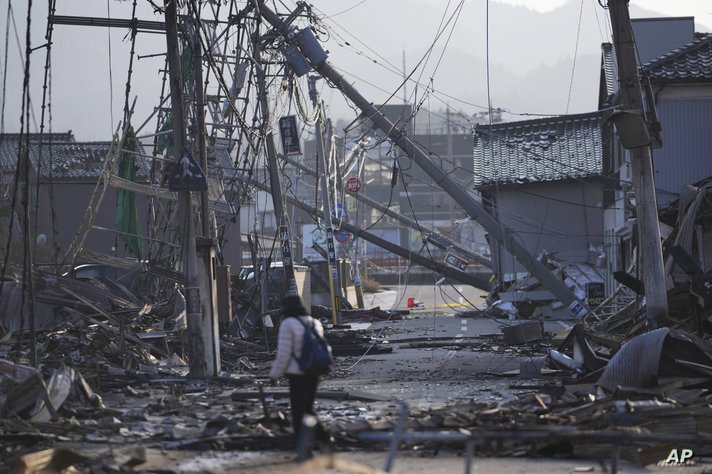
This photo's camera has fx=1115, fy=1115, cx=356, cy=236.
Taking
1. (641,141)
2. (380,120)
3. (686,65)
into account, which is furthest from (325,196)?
(641,141)

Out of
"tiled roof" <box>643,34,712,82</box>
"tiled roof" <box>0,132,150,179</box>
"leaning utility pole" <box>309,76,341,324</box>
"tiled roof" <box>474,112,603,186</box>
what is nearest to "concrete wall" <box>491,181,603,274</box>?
"tiled roof" <box>474,112,603,186</box>

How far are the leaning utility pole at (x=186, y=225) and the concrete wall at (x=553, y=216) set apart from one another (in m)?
28.6

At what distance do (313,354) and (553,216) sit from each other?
38127 mm

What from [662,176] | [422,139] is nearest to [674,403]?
[662,176]

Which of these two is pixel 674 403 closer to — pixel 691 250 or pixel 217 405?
A: pixel 217 405

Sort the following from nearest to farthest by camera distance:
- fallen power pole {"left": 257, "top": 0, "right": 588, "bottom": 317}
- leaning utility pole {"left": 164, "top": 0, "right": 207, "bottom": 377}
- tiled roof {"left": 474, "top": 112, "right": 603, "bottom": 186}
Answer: leaning utility pole {"left": 164, "top": 0, "right": 207, "bottom": 377} < fallen power pole {"left": 257, "top": 0, "right": 588, "bottom": 317} < tiled roof {"left": 474, "top": 112, "right": 603, "bottom": 186}

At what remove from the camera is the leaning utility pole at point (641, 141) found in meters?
19.1

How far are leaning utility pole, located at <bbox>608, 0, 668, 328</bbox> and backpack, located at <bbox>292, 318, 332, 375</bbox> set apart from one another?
9.64 metres

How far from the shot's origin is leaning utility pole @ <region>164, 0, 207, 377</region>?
1834 cm

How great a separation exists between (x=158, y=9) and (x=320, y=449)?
11.3 meters

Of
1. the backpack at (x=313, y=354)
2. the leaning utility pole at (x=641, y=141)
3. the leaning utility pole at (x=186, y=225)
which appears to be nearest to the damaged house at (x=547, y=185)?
the leaning utility pole at (x=641, y=141)

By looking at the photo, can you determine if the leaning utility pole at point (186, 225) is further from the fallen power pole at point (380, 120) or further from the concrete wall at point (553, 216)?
the concrete wall at point (553, 216)

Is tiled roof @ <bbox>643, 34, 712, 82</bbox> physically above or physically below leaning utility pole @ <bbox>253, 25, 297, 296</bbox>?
above

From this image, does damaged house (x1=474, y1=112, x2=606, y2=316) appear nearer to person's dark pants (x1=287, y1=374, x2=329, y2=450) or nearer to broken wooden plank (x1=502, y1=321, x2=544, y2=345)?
broken wooden plank (x1=502, y1=321, x2=544, y2=345)
